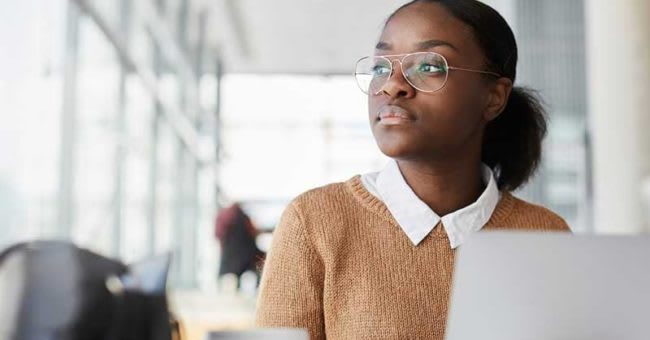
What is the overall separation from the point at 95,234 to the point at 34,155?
1.68 ft

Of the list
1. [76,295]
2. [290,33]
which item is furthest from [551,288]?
[290,33]

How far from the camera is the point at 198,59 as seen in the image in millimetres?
5547

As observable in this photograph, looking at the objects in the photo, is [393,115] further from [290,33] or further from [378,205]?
[290,33]

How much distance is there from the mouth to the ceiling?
18.5 feet

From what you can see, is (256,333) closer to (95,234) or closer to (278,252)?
(278,252)

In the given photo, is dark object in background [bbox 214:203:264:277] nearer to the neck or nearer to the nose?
the neck

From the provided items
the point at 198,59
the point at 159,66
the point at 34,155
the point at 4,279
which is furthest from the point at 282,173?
the point at 4,279

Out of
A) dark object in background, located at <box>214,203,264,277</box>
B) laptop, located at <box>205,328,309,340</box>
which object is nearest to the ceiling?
dark object in background, located at <box>214,203,264,277</box>

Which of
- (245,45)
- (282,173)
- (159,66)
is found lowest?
(282,173)

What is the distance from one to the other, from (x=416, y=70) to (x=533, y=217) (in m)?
0.34

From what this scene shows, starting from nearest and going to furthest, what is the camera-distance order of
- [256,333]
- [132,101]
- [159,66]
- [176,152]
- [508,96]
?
[256,333]
[508,96]
[132,101]
[159,66]
[176,152]

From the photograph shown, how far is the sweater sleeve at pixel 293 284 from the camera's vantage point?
1.24 metres

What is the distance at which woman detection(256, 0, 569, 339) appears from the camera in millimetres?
1274

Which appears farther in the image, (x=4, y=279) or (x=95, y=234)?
(x=95, y=234)
